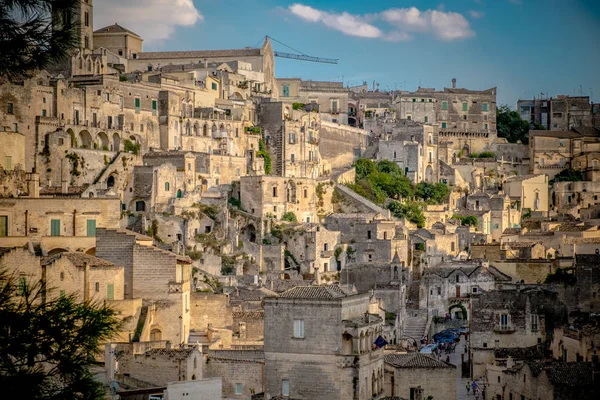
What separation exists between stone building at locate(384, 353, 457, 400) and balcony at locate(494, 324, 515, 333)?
10.3 m

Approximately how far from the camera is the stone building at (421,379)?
145 feet

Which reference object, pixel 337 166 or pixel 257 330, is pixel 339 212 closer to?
pixel 337 166

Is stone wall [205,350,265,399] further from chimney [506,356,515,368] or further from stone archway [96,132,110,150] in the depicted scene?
stone archway [96,132,110,150]

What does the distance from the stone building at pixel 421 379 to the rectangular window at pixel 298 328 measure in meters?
4.84

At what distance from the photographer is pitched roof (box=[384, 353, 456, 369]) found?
4447 cm

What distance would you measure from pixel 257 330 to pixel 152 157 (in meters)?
22.5

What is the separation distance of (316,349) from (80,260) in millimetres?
10031

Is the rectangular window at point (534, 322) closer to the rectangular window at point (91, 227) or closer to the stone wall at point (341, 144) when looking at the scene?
the rectangular window at point (91, 227)

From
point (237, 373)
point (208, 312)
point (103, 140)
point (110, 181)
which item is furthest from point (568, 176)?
point (237, 373)

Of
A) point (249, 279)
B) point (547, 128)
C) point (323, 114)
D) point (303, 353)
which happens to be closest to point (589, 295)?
point (249, 279)

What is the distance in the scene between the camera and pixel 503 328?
5459cm

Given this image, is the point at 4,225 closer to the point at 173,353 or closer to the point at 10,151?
the point at 10,151

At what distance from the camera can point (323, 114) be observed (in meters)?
97.1

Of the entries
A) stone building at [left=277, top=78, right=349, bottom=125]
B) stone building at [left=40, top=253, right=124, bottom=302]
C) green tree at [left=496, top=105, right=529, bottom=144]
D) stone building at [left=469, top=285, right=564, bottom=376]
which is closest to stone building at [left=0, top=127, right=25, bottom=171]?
stone building at [left=40, top=253, right=124, bottom=302]
